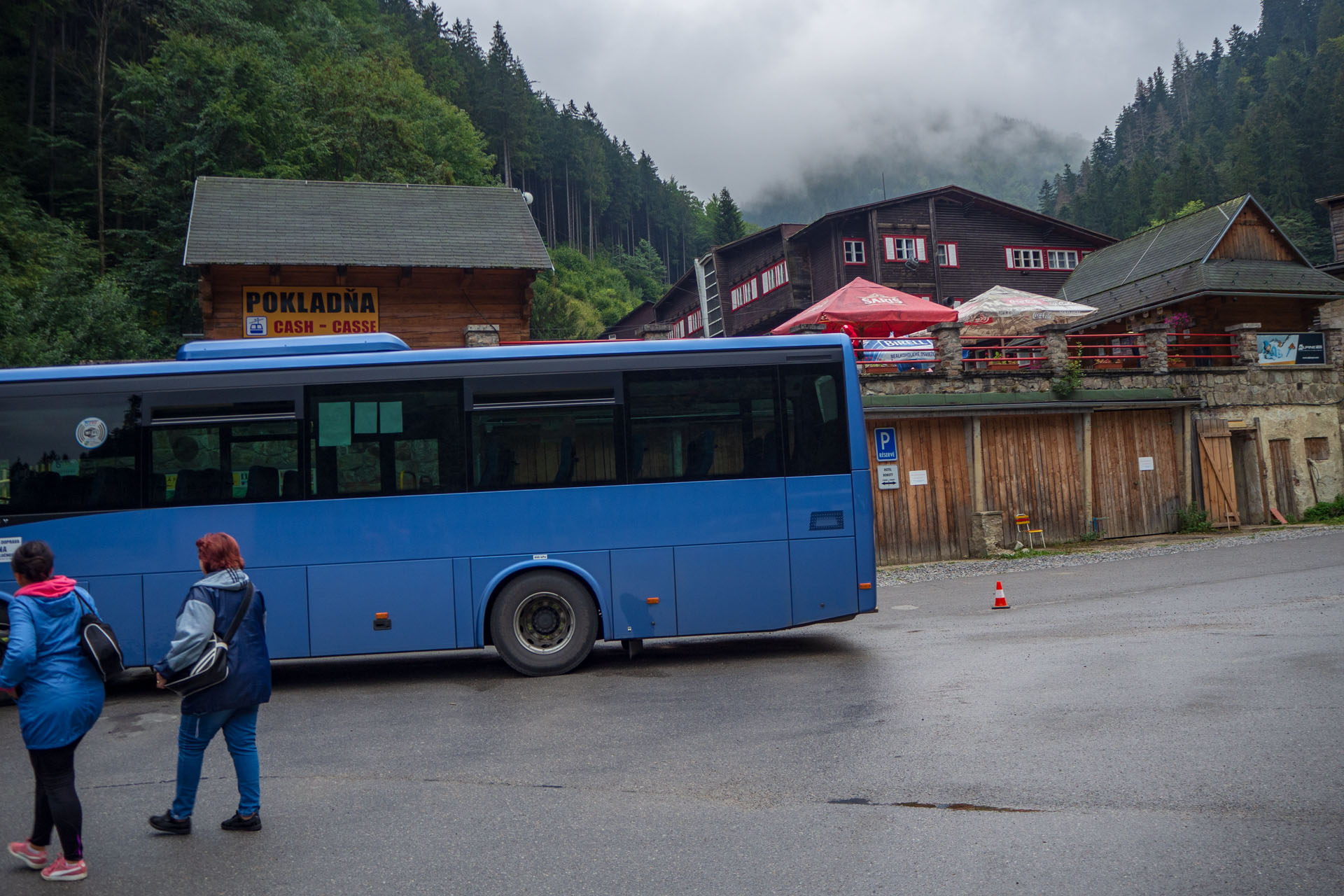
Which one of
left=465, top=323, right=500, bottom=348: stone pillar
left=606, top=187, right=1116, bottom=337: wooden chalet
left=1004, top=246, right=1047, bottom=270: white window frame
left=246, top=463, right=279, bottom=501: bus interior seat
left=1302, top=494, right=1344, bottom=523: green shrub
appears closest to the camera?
left=246, top=463, right=279, bottom=501: bus interior seat

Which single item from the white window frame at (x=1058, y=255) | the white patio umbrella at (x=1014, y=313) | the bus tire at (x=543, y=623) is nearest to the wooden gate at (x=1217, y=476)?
the white patio umbrella at (x=1014, y=313)

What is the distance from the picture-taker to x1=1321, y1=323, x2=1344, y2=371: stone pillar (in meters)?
24.8

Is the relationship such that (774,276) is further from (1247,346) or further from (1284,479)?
(1284,479)

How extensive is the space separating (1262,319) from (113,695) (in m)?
34.2

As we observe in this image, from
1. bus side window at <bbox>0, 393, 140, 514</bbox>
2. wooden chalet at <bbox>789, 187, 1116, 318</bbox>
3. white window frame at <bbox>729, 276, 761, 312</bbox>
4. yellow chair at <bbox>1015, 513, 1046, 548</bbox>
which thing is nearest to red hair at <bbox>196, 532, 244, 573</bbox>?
bus side window at <bbox>0, 393, 140, 514</bbox>

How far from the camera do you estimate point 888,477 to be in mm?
19844

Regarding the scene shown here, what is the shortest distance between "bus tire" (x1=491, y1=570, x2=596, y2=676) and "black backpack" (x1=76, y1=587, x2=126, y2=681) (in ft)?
15.8

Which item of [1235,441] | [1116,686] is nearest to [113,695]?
[1116,686]

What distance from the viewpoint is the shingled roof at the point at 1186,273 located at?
30.1 meters

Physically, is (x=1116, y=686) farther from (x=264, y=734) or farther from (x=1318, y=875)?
(x=264, y=734)

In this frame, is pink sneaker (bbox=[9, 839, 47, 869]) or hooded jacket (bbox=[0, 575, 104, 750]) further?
pink sneaker (bbox=[9, 839, 47, 869])

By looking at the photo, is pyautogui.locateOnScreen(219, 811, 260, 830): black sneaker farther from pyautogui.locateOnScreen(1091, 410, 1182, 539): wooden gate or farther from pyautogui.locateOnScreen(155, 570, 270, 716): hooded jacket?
pyautogui.locateOnScreen(1091, 410, 1182, 539): wooden gate

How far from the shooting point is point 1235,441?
23766 millimetres

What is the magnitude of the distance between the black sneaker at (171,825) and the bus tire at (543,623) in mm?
4226
